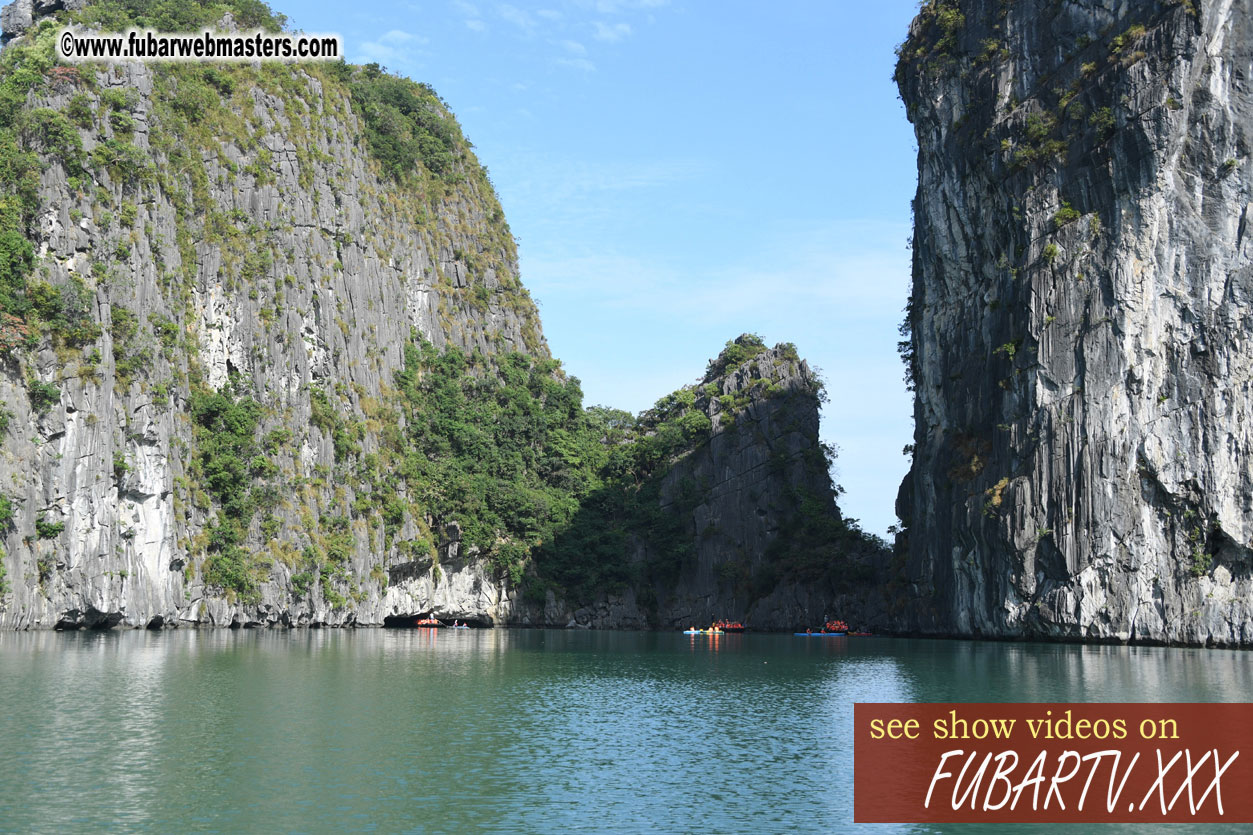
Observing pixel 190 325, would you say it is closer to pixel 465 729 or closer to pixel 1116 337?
pixel 465 729

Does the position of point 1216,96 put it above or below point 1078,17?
below

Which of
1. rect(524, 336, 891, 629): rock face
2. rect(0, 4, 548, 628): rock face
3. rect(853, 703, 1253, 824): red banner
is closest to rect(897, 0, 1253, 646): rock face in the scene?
rect(524, 336, 891, 629): rock face

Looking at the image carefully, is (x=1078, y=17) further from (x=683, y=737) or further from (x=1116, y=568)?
(x=683, y=737)

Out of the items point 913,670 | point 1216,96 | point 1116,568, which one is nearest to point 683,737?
point 913,670

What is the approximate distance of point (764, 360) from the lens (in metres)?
97.6

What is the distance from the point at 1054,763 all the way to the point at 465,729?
13.4m

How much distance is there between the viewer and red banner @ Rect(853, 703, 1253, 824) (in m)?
19.7

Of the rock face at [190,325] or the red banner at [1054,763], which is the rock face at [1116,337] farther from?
the rock face at [190,325]

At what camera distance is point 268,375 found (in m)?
74.4

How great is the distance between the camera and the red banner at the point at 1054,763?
775 inches

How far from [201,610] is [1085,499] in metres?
47.2

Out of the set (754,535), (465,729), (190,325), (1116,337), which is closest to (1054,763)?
(465,729)

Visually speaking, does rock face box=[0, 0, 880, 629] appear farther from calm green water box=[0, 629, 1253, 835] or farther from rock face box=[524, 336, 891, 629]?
calm green water box=[0, 629, 1253, 835]

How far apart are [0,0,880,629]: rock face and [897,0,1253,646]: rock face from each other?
29980 millimetres
